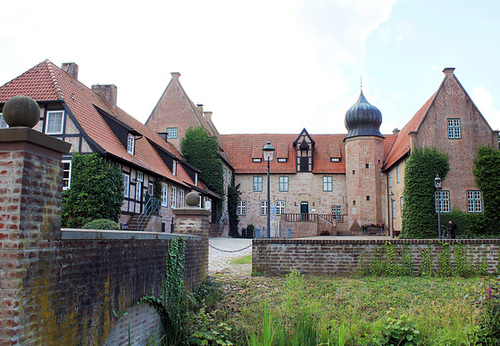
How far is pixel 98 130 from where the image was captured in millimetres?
19969

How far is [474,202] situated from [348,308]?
22.2m

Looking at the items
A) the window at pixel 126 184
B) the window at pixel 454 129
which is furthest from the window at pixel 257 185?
the window at pixel 126 184

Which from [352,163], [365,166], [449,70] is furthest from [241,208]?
[449,70]

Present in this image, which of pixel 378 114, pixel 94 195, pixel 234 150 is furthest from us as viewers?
pixel 234 150

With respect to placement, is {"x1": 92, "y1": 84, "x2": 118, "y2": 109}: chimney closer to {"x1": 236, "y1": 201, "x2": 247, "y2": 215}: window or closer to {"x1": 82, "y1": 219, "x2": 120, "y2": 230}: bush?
{"x1": 82, "y1": 219, "x2": 120, "y2": 230}: bush

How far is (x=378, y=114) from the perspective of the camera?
37.6 m

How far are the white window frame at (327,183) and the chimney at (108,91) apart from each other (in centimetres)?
2221

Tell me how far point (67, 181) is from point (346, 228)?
25.6 metres

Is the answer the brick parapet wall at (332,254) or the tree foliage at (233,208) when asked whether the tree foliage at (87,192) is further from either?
the tree foliage at (233,208)

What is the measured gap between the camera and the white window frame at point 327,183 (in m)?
41.9

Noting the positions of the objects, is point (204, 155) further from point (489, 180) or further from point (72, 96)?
point (489, 180)

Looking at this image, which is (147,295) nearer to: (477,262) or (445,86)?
(477,262)

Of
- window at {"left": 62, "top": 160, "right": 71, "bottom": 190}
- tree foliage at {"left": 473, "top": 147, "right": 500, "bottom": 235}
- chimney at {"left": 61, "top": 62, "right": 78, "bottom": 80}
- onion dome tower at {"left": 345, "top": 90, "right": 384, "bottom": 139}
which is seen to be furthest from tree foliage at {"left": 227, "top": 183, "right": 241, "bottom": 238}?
window at {"left": 62, "top": 160, "right": 71, "bottom": 190}

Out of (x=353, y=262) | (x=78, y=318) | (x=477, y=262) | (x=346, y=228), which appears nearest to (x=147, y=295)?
(x=78, y=318)
